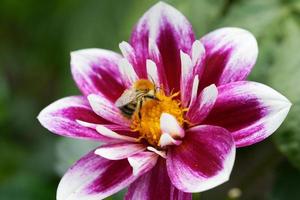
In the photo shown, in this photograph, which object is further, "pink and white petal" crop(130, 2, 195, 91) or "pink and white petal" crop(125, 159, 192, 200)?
"pink and white petal" crop(130, 2, 195, 91)

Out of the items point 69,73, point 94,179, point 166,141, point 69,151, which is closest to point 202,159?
point 166,141

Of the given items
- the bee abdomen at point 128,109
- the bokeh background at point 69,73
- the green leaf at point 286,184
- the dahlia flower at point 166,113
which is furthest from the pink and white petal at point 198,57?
the green leaf at point 286,184

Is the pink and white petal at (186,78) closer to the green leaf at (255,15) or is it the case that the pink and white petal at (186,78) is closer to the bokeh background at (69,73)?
the bokeh background at (69,73)

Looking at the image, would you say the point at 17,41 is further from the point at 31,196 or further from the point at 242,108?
the point at 242,108

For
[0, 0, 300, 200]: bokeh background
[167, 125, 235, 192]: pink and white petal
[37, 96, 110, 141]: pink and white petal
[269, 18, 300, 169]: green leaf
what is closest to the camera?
[167, 125, 235, 192]: pink and white petal

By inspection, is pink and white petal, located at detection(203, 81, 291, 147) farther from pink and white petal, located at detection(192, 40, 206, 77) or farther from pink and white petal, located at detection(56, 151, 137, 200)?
pink and white petal, located at detection(56, 151, 137, 200)

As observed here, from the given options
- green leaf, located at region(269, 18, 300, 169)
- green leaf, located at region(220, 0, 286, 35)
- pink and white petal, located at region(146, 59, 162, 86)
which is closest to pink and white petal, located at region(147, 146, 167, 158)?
pink and white petal, located at region(146, 59, 162, 86)

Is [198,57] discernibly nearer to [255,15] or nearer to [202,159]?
[202,159]
